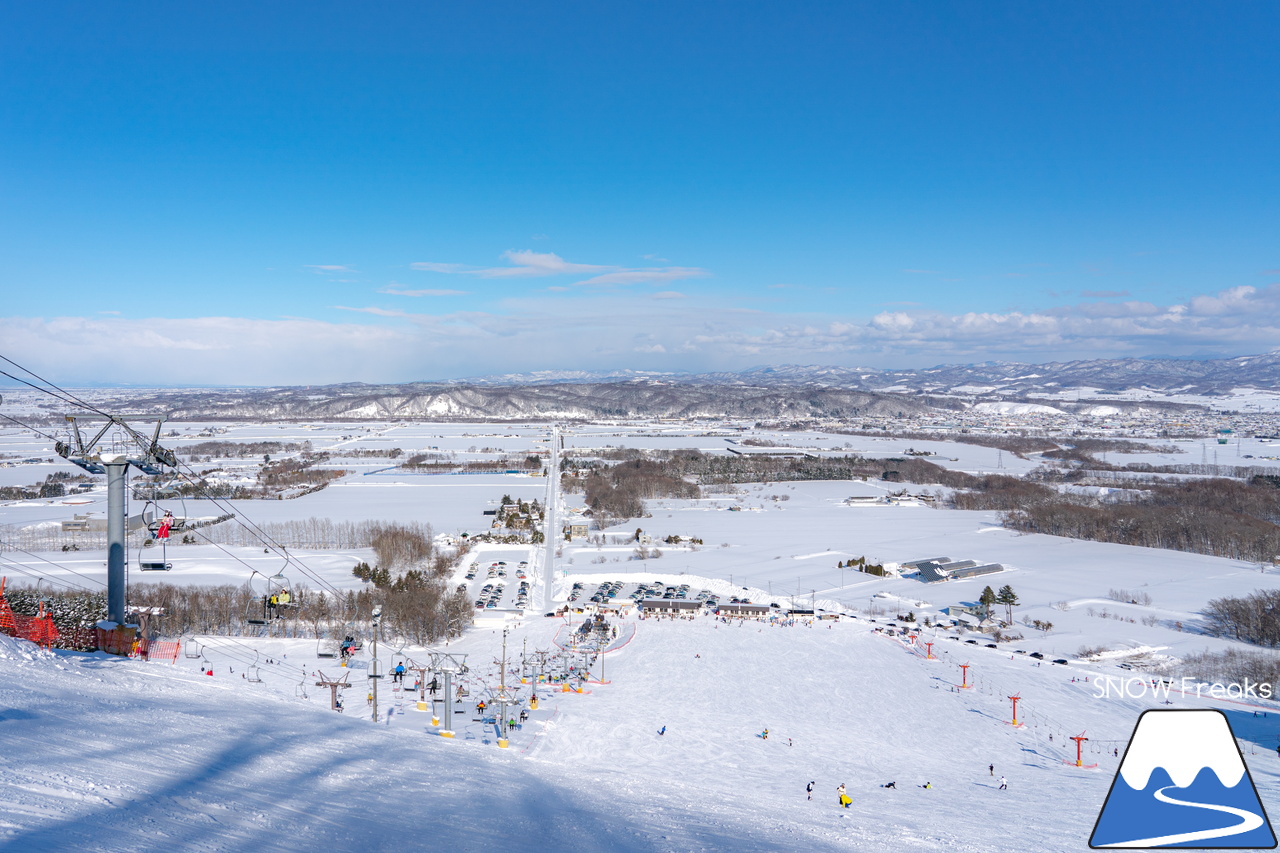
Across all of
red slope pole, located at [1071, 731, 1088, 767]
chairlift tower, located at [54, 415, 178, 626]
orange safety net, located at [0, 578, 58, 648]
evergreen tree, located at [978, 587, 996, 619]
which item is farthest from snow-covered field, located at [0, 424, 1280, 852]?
orange safety net, located at [0, 578, 58, 648]

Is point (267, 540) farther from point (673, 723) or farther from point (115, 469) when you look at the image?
point (673, 723)

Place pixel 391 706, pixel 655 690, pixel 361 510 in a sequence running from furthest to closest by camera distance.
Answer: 1. pixel 361 510
2. pixel 655 690
3. pixel 391 706

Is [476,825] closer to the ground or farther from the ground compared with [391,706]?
farther from the ground

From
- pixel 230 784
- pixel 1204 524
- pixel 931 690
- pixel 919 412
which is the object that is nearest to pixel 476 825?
pixel 230 784

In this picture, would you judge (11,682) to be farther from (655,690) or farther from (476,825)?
(655,690)

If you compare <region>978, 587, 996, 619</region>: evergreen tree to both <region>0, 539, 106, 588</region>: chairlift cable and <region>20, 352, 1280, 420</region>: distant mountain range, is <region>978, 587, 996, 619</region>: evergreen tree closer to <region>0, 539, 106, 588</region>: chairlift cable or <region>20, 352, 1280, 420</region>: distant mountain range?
<region>0, 539, 106, 588</region>: chairlift cable

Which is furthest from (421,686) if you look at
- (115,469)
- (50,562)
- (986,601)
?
(50,562)

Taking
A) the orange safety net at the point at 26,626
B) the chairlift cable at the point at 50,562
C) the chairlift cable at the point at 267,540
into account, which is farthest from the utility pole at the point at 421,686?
the chairlift cable at the point at 50,562
